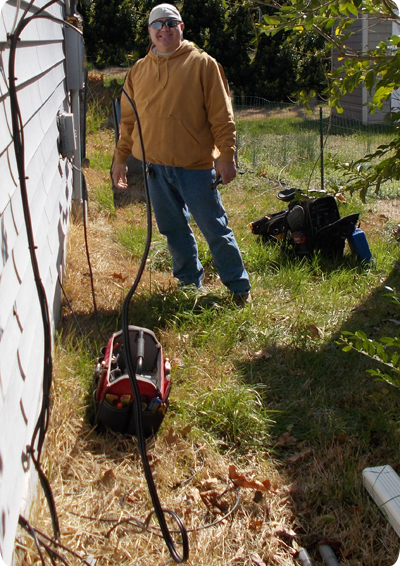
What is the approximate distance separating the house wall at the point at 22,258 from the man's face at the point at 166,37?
2.31 feet

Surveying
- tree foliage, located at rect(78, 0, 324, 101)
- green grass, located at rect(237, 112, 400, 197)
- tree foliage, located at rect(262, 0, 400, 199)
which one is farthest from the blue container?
tree foliage, located at rect(78, 0, 324, 101)

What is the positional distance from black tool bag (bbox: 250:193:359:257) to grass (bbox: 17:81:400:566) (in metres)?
0.17

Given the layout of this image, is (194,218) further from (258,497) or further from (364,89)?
(364,89)

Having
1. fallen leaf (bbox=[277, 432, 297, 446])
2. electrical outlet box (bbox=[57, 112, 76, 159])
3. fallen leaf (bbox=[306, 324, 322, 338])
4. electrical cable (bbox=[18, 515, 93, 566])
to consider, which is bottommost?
fallen leaf (bbox=[277, 432, 297, 446])

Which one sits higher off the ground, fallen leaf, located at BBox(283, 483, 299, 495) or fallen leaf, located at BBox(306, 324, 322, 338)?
fallen leaf, located at BBox(306, 324, 322, 338)

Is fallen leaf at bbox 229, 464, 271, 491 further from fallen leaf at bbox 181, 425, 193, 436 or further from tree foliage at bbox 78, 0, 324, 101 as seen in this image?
tree foliage at bbox 78, 0, 324, 101

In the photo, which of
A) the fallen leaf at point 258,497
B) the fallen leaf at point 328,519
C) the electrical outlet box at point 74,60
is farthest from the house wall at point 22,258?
the electrical outlet box at point 74,60

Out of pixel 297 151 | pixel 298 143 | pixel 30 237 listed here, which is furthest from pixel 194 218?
pixel 298 143

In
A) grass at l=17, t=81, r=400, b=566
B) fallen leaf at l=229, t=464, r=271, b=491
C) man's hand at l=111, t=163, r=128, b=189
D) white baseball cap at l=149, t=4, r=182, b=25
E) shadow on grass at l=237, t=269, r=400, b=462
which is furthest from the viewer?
man's hand at l=111, t=163, r=128, b=189

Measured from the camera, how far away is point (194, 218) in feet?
13.2

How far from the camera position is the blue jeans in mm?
3900

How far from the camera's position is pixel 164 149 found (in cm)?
379

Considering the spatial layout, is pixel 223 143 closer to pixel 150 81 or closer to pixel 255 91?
pixel 150 81

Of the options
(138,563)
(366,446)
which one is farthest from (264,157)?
(138,563)
